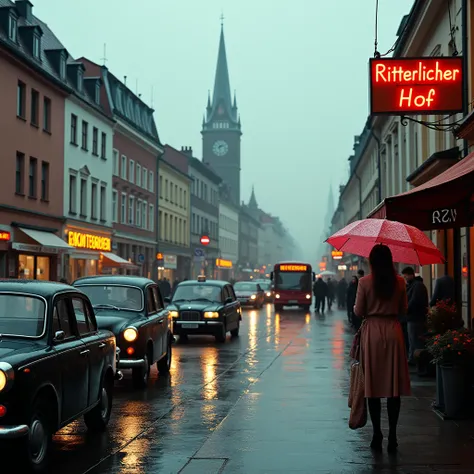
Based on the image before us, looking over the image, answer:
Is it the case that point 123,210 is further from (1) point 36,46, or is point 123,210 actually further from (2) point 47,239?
(1) point 36,46

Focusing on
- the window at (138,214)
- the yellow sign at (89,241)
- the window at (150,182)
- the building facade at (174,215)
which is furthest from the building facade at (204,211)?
the yellow sign at (89,241)

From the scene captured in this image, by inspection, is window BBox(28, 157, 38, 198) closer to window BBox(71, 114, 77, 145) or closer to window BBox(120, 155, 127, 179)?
window BBox(71, 114, 77, 145)

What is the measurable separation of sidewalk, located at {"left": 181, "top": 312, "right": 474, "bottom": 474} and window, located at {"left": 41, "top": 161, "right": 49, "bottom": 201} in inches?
1038

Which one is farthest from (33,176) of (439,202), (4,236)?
(439,202)

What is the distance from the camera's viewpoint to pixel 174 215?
7012 centimetres

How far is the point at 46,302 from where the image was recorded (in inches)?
312

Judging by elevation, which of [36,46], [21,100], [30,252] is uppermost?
[36,46]

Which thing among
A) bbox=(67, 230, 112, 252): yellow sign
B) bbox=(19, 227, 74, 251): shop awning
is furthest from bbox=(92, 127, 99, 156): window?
bbox=(19, 227, 74, 251): shop awning

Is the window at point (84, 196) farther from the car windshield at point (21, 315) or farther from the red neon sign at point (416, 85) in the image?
the car windshield at point (21, 315)

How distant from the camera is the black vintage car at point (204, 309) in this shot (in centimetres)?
2275

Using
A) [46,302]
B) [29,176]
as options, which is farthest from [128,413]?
[29,176]

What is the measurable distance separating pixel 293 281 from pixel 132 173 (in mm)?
13285

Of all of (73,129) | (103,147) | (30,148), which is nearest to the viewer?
(30,148)

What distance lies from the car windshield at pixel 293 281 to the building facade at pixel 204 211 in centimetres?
2235
